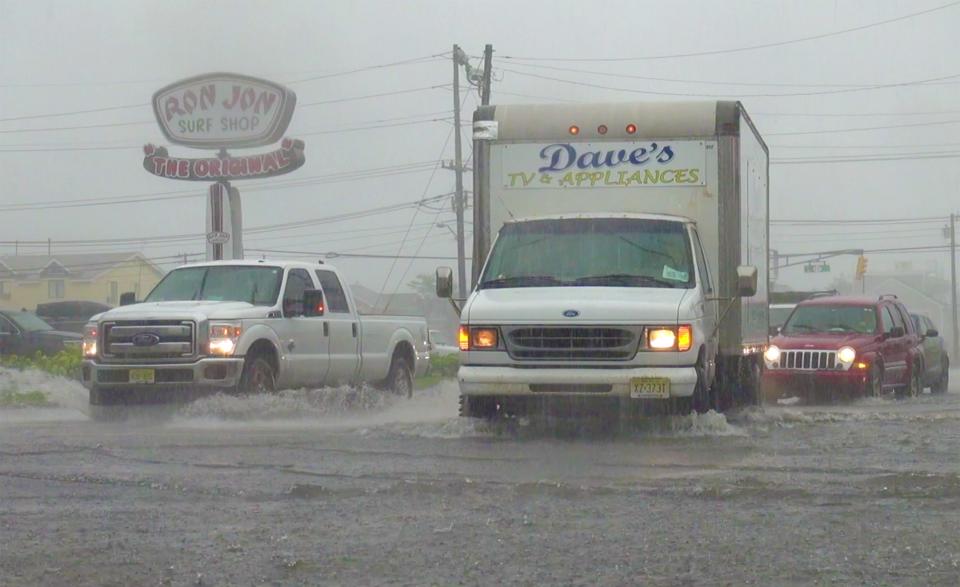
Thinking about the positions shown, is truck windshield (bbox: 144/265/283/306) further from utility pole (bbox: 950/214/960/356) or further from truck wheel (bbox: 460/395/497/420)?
utility pole (bbox: 950/214/960/356)

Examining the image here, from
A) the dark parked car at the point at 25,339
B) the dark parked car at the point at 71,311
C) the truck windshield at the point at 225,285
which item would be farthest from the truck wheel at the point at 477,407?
the dark parked car at the point at 71,311

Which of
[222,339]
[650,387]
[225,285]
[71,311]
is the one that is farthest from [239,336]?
[71,311]

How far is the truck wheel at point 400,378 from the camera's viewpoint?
1783 centimetres

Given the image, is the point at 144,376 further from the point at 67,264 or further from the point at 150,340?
the point at 67,264

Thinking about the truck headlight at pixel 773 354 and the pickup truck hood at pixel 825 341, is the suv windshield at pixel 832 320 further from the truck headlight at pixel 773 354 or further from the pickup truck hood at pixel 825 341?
the truck headlight at pixel 773 354

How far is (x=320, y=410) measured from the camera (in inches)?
595

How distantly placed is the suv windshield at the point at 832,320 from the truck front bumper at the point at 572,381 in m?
8.40

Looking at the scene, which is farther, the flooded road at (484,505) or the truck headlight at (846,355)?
the truck headlight at (846,355)

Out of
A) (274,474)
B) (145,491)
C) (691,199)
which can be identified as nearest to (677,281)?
(691,199)

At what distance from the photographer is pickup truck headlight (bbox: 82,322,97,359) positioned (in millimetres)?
14656

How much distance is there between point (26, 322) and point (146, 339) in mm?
16963

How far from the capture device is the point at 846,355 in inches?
711

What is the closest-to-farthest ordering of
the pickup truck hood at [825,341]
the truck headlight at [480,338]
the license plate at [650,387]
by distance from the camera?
the license plate at [650,387] → the truck headlight at [480,338] → the pickup truck hood at [825,341]

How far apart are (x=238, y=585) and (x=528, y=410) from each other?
642cm
